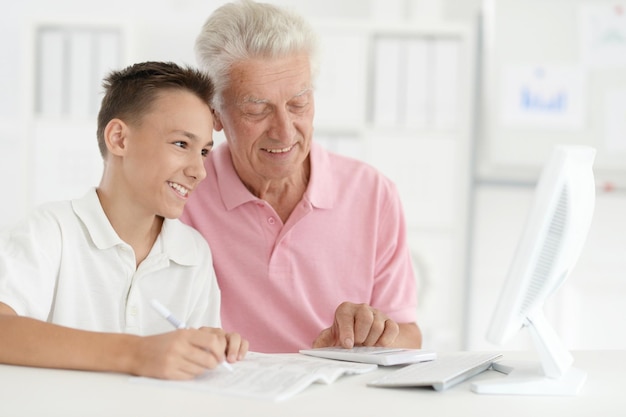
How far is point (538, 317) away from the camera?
3.83 feet

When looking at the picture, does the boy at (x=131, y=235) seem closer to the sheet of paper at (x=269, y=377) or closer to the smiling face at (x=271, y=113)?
the smiling face at (x=271, y=113)

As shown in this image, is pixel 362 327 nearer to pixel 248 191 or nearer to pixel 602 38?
pixel 248 191

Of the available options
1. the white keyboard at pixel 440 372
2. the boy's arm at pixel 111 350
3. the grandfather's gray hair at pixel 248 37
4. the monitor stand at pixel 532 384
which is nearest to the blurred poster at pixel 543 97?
the grandfather's gray hair at pixel 248 37

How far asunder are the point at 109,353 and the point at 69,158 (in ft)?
7.49

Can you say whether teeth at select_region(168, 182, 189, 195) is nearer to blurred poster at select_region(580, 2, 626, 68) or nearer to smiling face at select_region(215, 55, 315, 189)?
smiling face at select_region(215, 55, 315, 189)

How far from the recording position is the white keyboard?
1.09 meters

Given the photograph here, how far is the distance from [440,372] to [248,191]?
879mm

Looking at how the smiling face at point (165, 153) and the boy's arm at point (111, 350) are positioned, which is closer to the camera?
the boy's arm at point (111, 350)

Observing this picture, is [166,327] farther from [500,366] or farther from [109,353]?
[500,366]

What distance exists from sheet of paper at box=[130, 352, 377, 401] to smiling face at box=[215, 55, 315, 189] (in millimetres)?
640

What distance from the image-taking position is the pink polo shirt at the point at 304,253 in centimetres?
187

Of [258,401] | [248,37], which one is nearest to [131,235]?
[248,37]

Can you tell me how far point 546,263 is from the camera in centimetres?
111

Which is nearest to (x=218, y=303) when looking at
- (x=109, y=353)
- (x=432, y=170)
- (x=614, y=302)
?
(x=109, y=353)
